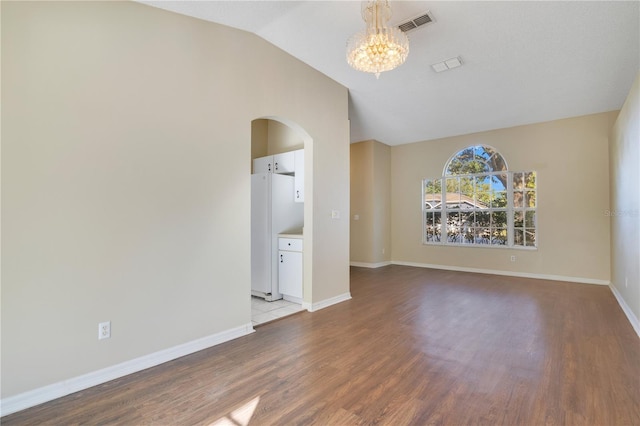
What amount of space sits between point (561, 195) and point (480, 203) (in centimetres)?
129

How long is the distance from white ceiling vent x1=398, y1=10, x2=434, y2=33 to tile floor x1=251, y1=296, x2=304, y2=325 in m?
3.40

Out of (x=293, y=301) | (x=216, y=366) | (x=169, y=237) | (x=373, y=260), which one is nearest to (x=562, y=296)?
(x=373, y=260)

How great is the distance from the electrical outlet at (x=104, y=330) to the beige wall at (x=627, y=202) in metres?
4.66

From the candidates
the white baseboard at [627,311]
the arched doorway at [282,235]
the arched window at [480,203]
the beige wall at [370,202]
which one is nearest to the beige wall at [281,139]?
the arched doorway at [282,235]

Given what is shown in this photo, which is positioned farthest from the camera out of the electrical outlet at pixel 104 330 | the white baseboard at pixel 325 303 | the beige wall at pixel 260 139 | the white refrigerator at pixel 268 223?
the beige wall at pixel 260 139

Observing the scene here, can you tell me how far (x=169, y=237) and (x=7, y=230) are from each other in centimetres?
95

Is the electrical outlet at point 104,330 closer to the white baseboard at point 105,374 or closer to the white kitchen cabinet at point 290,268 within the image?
the white baseboard at point 105,374

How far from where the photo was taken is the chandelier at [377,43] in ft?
8.51

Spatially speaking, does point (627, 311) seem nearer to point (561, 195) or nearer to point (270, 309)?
point (561, 195)

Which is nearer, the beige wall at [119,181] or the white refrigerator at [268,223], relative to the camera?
the beige wall at [119,181]

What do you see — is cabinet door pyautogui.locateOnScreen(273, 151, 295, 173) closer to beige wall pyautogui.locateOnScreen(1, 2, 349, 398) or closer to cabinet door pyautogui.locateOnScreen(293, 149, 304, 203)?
cabinet door pyautogui.locateOnScreen(293, 149, 304, 203)

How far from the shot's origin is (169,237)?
8.33ft

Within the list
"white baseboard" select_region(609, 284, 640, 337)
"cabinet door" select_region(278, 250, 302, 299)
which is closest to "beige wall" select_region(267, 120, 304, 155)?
"cabinet door" select_region(278, 250, 302, 299)

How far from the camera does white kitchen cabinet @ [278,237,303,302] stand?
401 cm
